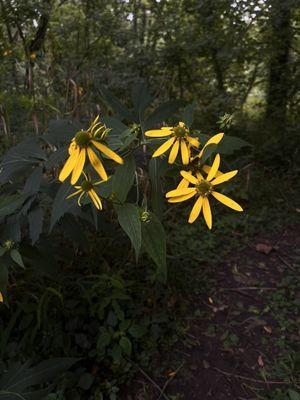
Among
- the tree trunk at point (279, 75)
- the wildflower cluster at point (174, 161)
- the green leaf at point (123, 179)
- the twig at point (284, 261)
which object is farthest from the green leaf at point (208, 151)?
the tree trunk at point (279, 75)

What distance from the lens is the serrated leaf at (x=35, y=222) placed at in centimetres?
96

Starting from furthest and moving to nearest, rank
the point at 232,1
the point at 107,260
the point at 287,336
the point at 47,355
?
the point at 232,1 < the point at 107,260 < the point at 287,336 < the point at 47,355

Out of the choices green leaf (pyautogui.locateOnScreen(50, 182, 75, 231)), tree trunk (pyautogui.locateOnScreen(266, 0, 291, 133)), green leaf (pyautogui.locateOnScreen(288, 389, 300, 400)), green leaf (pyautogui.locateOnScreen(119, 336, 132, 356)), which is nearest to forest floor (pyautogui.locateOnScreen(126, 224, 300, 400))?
green leaf (pyautogui.locateOnScreen(288, 389, 300, 400))

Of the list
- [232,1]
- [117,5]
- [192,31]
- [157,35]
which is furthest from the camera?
[117,5]

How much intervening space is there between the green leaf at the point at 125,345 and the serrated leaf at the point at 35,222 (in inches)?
26.3

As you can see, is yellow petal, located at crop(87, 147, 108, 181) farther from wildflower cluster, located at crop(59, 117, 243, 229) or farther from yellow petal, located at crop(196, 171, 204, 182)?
yellow petal, located at crop(196, 171, 204, 182)

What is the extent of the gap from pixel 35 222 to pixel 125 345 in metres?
0.70

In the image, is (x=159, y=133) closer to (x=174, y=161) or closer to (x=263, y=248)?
(x=174, y=161)

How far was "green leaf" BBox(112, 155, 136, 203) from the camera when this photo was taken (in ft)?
2.23

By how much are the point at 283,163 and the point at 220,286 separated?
4.44 feet

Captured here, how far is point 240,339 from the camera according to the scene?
5.40 ft

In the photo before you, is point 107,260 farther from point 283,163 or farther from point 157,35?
point 157,35

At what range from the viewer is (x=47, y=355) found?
4.66ft

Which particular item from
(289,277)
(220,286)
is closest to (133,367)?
(220,286)
